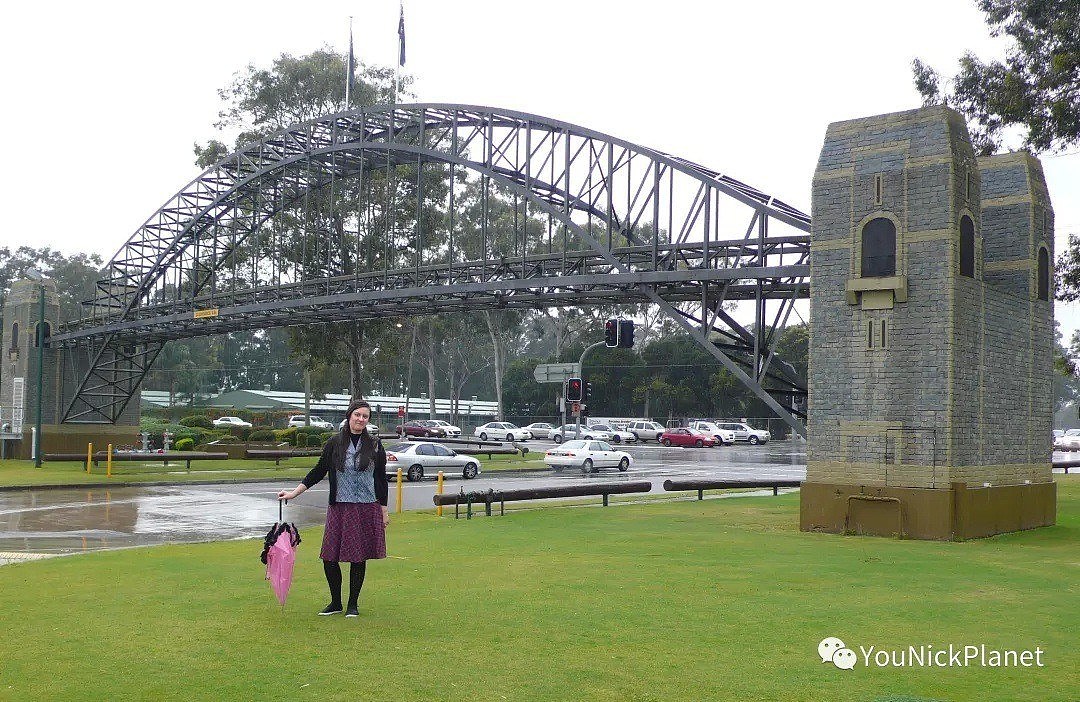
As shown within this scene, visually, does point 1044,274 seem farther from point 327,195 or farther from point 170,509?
point 327,195

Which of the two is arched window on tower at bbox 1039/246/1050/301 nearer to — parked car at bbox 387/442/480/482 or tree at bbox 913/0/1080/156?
tree at bbox 913/0/1080/156

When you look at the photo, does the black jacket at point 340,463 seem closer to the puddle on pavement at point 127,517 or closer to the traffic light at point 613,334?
the puddle on pavement at point 127,517

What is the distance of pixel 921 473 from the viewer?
657 inches

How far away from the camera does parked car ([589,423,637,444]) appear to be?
6681 centimetres

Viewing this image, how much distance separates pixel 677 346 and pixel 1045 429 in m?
62.2

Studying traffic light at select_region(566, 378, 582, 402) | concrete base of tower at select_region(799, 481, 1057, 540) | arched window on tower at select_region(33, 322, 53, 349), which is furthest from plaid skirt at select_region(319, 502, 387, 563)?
arched window on tower at select_region(33, 322, 53, 349)

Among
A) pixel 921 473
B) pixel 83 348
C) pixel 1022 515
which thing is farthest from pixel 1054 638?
pixel 83 348

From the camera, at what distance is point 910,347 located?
17.0m

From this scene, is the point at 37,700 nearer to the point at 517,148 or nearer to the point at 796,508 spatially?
the point at 796,508

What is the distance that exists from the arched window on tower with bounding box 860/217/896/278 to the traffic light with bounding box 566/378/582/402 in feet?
88.6

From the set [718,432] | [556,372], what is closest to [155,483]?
[556,372]

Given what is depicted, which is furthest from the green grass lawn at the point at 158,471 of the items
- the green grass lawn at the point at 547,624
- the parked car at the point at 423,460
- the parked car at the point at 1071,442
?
the parked car at the point at 1071,442

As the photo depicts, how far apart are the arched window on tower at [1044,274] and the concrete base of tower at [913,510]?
380cm

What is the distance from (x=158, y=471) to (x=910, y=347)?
28883 millimetres
